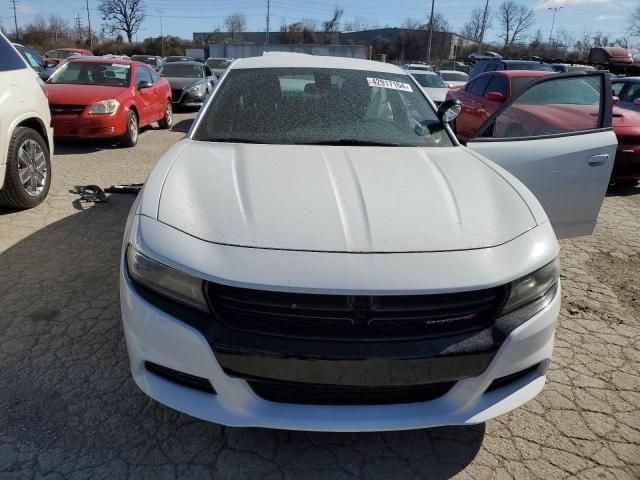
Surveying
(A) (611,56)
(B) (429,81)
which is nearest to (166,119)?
(B) (429,81)

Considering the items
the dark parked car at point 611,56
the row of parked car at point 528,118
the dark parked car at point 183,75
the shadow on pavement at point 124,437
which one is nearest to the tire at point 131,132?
the dark parked car at point 183,75

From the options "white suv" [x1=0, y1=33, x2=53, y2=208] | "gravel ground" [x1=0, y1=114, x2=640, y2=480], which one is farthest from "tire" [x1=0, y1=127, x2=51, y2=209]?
"gravel ground" [x1=0, y1=114, x2=640, y2=480]

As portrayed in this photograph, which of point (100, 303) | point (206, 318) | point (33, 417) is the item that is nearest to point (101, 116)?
point (100, 303)

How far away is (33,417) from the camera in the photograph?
7.33 feet

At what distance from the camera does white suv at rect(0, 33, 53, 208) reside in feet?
14.7

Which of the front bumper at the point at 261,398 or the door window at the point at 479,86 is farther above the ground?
the door window at the point at 479,86

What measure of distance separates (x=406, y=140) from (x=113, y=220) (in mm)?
3119

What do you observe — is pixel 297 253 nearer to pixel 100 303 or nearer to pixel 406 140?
pixel 406 140

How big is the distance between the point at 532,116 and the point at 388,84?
113cm

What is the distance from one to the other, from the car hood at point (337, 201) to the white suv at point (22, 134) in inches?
110

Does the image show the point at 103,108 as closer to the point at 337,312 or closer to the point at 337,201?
the point at 337,201

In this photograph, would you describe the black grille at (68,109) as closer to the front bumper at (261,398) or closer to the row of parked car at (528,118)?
the row of parked car at (528,118)

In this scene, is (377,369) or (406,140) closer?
(377,369)

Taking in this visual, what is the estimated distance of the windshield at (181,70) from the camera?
14367 millimetres
